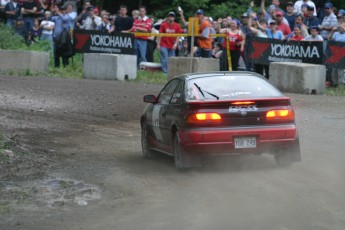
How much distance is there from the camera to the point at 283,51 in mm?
26609

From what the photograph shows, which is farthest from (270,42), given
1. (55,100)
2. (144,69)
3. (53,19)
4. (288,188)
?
(288,188)

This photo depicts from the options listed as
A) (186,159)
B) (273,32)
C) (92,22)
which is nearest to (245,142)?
(186,159)

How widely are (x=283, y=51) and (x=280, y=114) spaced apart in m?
14.0

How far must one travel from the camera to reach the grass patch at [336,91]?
24.5 meters

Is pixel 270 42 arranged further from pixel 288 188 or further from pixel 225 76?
pixel 288 188

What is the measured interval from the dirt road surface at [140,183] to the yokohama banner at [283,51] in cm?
585

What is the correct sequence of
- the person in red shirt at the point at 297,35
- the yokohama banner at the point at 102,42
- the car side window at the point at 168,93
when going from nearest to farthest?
the car side window at the point at 168,93 < the person in red shirt at the point at 297,35 < the yokohama banner at the point at 102,42

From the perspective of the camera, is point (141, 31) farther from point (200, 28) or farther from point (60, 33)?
point (60, 33)

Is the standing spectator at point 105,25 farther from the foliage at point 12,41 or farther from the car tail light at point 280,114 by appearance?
the car tail light at point 280,114

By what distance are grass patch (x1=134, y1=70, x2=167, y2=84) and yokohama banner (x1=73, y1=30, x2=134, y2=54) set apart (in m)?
1.03

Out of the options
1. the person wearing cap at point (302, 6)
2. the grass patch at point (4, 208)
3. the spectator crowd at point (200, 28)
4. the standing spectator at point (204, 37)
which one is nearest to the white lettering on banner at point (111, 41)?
the spectator crowd at point (200, 28)

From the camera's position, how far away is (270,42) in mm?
27016

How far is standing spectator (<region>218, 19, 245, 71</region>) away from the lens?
28.1m

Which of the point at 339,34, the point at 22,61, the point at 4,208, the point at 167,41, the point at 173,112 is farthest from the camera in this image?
the point at 22,61
